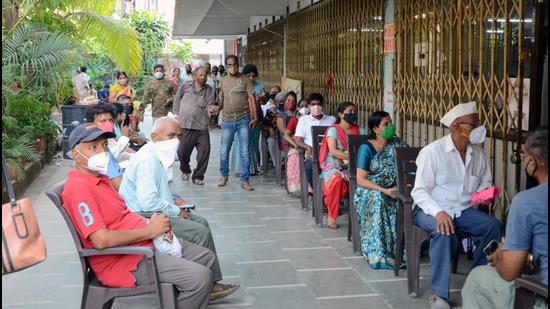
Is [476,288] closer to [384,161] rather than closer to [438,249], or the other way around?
[438,249]

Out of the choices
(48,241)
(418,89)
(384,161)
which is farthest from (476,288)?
(48,241)

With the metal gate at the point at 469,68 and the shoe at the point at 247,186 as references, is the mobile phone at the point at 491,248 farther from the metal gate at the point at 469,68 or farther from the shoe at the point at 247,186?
the shoe at the point at 247,186

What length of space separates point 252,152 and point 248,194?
1.67 meters

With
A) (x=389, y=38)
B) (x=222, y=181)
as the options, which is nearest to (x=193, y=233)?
(x=389, y=38)

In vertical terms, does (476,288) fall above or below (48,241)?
above

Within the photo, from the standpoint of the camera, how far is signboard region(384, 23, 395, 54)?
7.46 m

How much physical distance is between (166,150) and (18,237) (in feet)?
6.67

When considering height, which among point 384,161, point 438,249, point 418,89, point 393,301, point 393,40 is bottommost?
point 393,301

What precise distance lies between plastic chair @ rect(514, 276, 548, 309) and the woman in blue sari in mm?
2231

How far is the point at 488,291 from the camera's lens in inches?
129

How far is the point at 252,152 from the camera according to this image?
1023 centimetres

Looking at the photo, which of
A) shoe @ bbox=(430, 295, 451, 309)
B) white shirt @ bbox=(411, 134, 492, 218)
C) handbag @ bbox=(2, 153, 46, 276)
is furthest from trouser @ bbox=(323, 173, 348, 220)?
handbag @ bbox=(2, 153, 46, 276)

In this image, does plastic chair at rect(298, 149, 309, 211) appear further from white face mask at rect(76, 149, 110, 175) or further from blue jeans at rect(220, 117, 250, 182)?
white face mask at rect(76, 149, 110, 175)

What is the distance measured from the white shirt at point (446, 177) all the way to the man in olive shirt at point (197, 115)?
4.84 metres
